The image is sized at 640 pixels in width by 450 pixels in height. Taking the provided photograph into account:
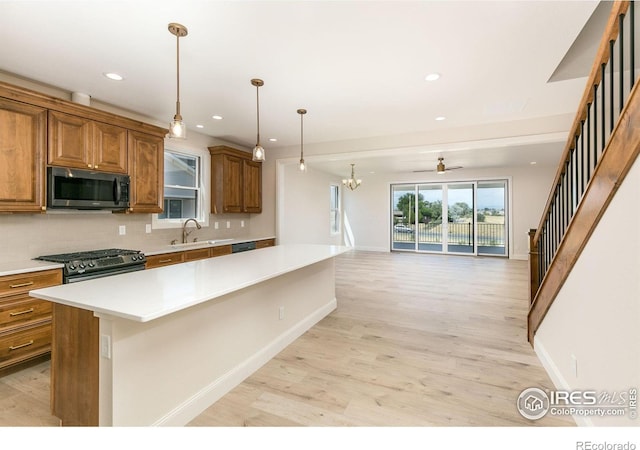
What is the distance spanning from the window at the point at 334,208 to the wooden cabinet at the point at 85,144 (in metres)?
6.53

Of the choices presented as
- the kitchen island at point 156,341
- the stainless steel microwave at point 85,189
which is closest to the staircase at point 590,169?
the kitchen island at point 156,341

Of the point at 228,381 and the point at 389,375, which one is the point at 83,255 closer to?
the point at 228,381

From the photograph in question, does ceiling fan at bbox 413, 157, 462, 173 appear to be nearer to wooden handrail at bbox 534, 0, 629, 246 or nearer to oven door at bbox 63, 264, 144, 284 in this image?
wooden handrail at bbox 534, 0, 629, 246

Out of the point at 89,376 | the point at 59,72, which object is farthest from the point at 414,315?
the point at 59,72

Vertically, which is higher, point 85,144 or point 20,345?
point 85,144

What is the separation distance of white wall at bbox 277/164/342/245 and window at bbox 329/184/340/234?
0.76 feet

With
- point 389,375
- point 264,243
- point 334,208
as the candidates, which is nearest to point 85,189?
point 264,243

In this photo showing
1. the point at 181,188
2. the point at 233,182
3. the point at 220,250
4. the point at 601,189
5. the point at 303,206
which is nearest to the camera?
the point at 601,189

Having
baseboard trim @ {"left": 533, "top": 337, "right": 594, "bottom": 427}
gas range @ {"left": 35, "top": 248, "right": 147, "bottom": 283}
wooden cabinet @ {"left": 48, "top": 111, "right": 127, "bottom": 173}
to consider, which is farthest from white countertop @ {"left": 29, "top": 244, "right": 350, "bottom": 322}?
baseboard trim @ {"left": 533, "top": 337, "right": 594, "bottom": 427}

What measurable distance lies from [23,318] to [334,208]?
8.12 m

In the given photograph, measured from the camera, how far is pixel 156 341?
181 centimetres

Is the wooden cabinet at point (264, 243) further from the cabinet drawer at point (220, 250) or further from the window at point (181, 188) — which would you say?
the window at point (181, 188)

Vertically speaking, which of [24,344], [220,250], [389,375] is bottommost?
[389,375]

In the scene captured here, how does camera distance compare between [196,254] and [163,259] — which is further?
[196,254]
